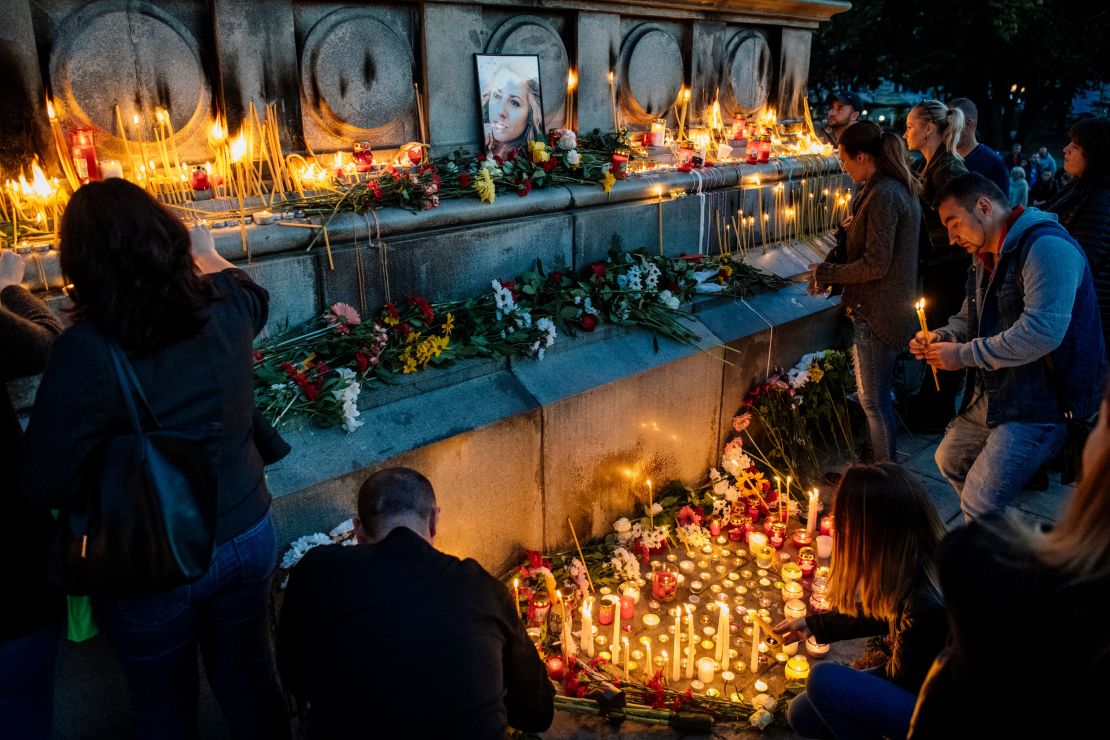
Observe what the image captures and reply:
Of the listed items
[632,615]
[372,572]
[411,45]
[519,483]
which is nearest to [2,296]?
[372,572]

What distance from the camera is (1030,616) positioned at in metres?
1.23

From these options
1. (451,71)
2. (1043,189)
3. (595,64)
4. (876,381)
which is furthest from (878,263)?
(1043,189)

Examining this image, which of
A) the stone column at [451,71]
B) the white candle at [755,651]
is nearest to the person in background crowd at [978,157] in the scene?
the stone column at [451,71]

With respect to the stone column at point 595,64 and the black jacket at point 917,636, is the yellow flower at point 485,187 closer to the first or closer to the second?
the stone column at point 595,64

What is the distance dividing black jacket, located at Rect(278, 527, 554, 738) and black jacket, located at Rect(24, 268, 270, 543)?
43 centimetres

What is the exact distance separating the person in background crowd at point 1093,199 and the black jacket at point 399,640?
390 centimetres

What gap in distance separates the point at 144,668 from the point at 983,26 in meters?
21.9

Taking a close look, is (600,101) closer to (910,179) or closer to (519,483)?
(910,179)

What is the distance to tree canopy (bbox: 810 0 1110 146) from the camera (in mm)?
17812

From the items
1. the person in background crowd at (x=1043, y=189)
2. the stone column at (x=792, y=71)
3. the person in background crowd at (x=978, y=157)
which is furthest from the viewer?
the person in background crowd at (x=1043, y=189)

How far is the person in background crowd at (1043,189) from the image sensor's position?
1188cm

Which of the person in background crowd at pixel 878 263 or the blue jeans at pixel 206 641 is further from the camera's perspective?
the person in background crowd at pixel 878 263

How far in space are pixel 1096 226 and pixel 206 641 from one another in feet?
15.0

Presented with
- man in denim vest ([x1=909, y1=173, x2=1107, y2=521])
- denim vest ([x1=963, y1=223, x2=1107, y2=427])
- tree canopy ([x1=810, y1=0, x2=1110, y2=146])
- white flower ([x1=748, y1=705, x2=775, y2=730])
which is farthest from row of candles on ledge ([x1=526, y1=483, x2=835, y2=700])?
tree canopy ([x1=810, y1=0, x2=1110, y2=146])
